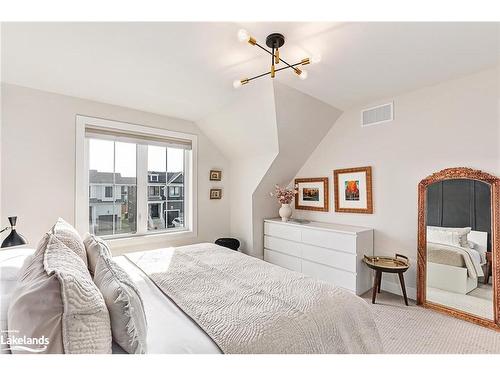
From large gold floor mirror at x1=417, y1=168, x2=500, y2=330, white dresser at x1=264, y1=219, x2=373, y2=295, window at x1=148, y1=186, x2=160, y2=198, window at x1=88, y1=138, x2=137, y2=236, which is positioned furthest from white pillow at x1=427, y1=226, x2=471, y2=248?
window at x1=88, y1=138, x2=137, y2=236

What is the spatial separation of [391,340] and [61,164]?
3.62m

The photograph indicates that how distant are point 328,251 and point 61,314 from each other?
9.10 ft

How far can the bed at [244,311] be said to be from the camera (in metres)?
1.01

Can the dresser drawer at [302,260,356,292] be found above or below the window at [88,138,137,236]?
below

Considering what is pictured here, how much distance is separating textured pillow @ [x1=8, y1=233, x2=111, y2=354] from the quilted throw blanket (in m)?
0.45

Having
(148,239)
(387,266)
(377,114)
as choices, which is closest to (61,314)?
(148,239)

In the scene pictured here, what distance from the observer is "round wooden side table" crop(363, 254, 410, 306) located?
2506 mm

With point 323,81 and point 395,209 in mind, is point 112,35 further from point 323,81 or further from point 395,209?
point 395,209

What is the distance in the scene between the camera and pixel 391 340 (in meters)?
1.97

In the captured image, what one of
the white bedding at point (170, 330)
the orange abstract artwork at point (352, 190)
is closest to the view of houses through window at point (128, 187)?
the white bedding at point (170, 330)

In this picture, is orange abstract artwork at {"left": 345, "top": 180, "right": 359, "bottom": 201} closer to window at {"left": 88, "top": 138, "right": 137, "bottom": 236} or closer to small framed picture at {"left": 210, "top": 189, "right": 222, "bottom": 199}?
small framed picture at {"left": 210, "top": 189, "right": 222, "bottom": 199}

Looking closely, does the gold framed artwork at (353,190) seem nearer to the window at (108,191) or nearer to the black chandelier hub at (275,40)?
the black chandelier hub at (275,40)

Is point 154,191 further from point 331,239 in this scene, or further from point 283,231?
point 331,239
